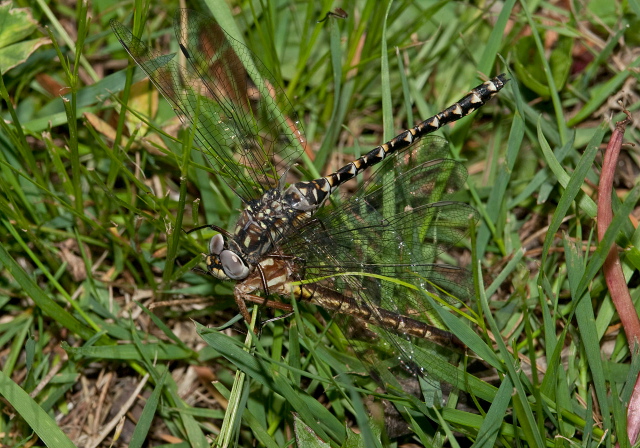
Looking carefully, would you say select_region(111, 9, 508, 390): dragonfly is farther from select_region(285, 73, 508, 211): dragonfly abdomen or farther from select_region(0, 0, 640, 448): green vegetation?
select_region(0, 0, 640, 448): green vegetation

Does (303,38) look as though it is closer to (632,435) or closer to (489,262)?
(489,262)

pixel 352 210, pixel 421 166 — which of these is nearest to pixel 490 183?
pixel 421 166

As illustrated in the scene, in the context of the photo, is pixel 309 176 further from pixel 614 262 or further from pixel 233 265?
pixel 614 262

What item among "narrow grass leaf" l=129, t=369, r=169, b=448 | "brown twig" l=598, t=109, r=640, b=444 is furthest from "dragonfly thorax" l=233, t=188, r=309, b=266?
"brown twig" l=598, t=109, r=640, b=444

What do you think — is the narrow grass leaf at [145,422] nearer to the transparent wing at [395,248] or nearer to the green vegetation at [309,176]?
the green vegetation at [309,176]

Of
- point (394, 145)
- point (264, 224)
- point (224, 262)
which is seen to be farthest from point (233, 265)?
point (394, 145)
